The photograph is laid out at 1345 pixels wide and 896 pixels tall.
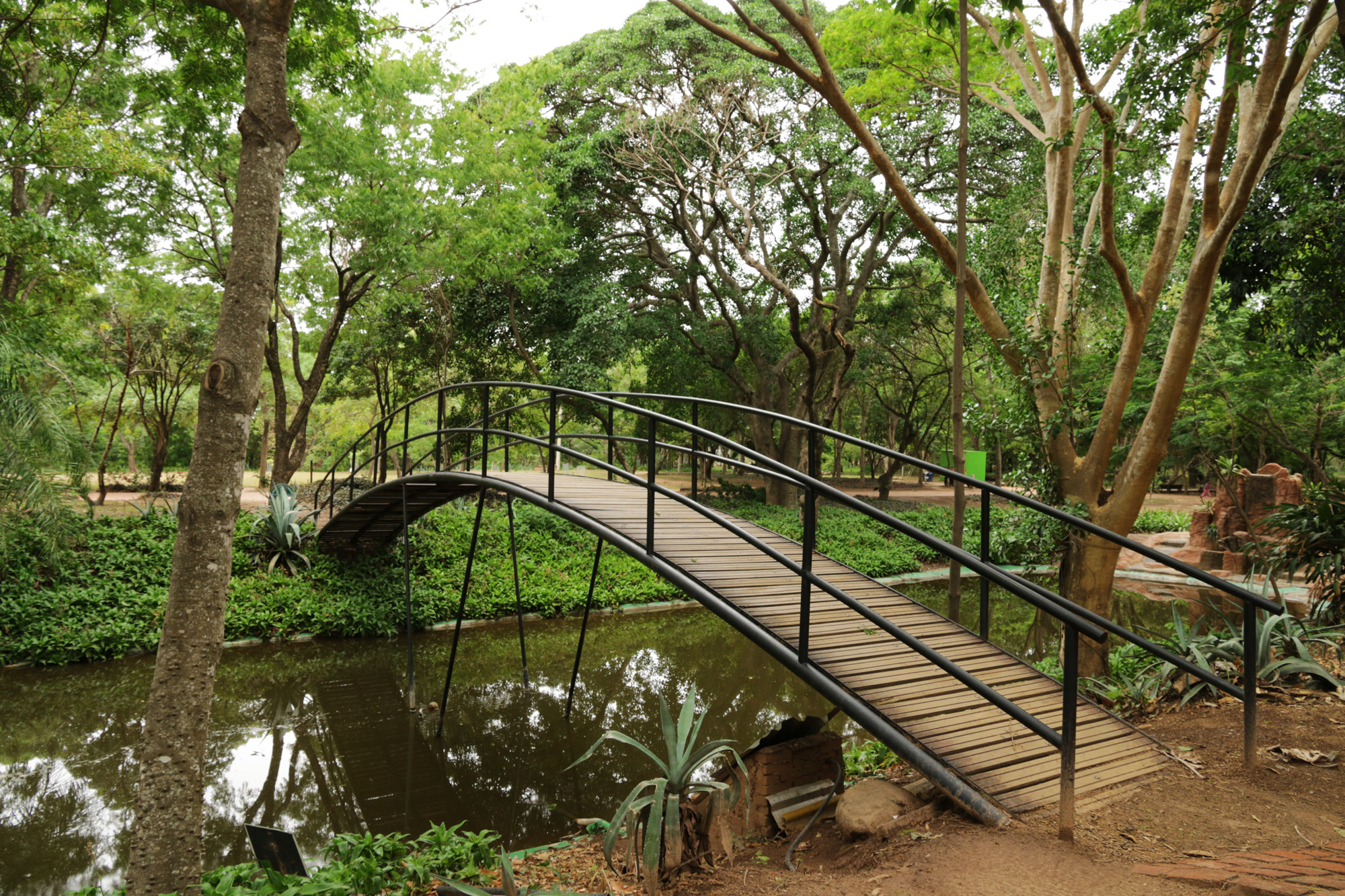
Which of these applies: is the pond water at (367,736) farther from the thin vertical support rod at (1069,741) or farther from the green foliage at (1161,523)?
the green foliage at (1161,523)

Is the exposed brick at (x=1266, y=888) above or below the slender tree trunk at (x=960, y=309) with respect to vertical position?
below

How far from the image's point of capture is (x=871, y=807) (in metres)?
3.50

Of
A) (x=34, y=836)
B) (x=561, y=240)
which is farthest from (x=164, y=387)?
(x=34, y=836)

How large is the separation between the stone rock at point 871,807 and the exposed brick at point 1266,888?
1317mm

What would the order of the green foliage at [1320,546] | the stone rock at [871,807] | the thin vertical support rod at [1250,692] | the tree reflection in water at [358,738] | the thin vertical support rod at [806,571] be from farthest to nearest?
the green foliage at [1320,546] → the tree reflection in water at [358,738] → the thin vertical support rod at [806,571] → the thin vertical support rod at [1250,692] → the stone rock at [871,807]

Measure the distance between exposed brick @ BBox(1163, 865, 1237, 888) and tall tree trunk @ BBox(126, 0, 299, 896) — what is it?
14.1 ft

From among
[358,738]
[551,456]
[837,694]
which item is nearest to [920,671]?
[837,694]

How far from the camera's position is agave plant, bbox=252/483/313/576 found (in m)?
11.1

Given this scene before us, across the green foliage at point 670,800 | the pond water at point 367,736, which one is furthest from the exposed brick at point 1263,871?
the pond water at point 367,736

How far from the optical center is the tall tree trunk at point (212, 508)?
12.3 feet

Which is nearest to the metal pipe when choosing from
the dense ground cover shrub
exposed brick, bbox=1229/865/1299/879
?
exposed brick, bbox=1229/865/1299/879

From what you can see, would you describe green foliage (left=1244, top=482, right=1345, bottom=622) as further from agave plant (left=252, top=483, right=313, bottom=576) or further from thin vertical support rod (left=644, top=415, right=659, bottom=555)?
agave plant (left=252, top=483, right=313, bottom=576)

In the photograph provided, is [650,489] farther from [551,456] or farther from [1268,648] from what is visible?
[1268,648]

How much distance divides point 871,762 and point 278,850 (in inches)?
144
